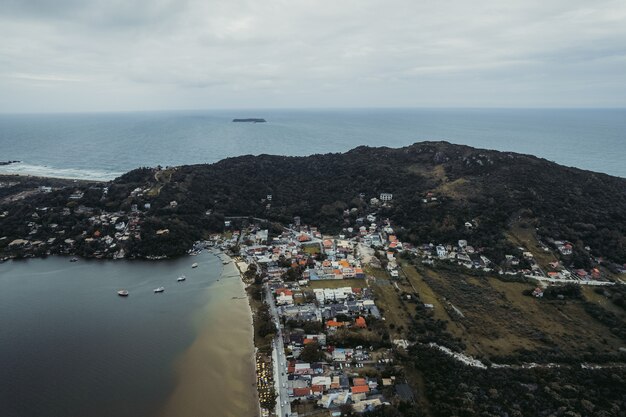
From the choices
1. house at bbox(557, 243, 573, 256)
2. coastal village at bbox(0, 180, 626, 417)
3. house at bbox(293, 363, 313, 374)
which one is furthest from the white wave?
house at bbox(557, 243, 573, 256)

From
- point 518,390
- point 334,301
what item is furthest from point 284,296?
point 518,390

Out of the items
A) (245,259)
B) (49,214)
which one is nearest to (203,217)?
(245,259)

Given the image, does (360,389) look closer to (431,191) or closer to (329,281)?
(329,281)

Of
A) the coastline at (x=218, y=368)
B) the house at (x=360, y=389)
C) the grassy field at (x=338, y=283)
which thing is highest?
the grassy field at (x=338, y=283)

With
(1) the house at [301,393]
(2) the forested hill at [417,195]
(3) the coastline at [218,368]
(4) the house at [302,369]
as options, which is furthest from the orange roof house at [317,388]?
(2) the forested hill at [417,195]

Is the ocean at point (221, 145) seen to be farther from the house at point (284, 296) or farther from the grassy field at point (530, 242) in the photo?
the house at point (284, 296)

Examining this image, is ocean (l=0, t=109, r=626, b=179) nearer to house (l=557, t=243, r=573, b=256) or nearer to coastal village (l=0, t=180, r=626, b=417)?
coastal village (l=0, t=180, r=626, b=417)
